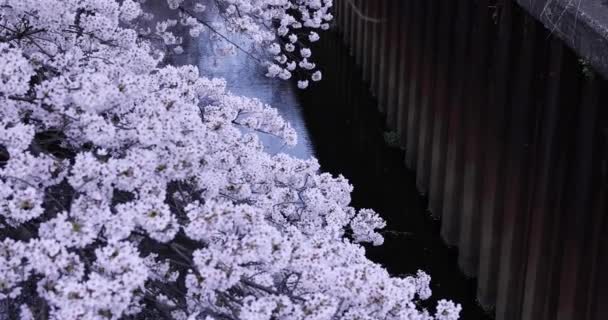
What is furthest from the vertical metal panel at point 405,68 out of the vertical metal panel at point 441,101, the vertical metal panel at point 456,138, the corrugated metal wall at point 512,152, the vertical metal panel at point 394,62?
the vertical metal panel at point 456,138

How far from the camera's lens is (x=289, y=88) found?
1484cm

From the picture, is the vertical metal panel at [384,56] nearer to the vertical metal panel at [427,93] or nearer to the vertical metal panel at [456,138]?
the vertical metal panel at [427,93]

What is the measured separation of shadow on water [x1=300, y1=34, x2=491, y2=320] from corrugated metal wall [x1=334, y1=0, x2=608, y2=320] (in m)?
0.25

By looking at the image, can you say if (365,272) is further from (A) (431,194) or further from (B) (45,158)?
(A) (431,194)

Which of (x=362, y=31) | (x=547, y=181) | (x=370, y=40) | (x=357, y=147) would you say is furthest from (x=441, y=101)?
(x=362, y=31)

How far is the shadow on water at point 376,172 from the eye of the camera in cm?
860

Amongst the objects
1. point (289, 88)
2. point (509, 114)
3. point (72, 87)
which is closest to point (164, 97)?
point (72, 87)

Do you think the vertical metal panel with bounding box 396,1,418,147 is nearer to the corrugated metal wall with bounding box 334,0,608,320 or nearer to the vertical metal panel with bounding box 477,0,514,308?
the corrugated metal wall with bounding box 334,0,608,320

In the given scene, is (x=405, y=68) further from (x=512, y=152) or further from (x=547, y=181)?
(x=547, y=181)

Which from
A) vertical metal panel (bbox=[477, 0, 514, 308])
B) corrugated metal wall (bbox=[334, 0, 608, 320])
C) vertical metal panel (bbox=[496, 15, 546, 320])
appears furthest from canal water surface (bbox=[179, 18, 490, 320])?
vertical metal panel (bbox=[496, 15, 546, 320])

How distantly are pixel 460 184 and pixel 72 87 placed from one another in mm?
5887

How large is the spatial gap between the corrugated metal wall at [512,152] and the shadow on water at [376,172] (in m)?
0.25

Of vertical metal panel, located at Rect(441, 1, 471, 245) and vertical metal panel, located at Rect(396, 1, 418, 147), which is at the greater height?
vertical metal panel, located at Rect(396, 1, 418, 147)

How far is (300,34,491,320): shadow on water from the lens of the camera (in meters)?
8.60
